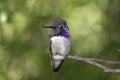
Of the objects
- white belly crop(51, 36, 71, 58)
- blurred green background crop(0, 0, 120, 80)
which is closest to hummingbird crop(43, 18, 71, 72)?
white belly crop(51, 36, 71, 58)

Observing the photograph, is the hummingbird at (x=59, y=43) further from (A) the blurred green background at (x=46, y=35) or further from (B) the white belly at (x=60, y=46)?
(A) the blurred green background at (x=46, y=35)

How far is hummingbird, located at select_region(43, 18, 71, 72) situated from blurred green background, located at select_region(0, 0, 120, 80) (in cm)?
177

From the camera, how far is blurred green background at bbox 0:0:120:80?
354cm

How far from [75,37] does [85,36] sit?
0.11 meters

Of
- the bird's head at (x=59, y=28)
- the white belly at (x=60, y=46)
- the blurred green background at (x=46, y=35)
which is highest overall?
the bird's head at (x=59, y=28)

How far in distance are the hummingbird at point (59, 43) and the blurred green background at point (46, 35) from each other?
69.5 inches

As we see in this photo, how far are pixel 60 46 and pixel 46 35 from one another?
186 cm

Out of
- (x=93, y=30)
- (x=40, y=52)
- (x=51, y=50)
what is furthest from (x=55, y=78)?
(x=51, y=50)

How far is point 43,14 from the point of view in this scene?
361 centimetres

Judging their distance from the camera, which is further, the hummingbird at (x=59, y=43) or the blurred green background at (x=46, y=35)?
the blurred green background at (x=46, y=35)

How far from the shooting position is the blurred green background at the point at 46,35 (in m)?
3.54

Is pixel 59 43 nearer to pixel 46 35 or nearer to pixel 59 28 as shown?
pixel 59 28

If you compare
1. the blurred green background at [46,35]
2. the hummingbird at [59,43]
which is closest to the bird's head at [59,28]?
the hummingbird at [59,43]

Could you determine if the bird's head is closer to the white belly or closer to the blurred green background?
the white belly
